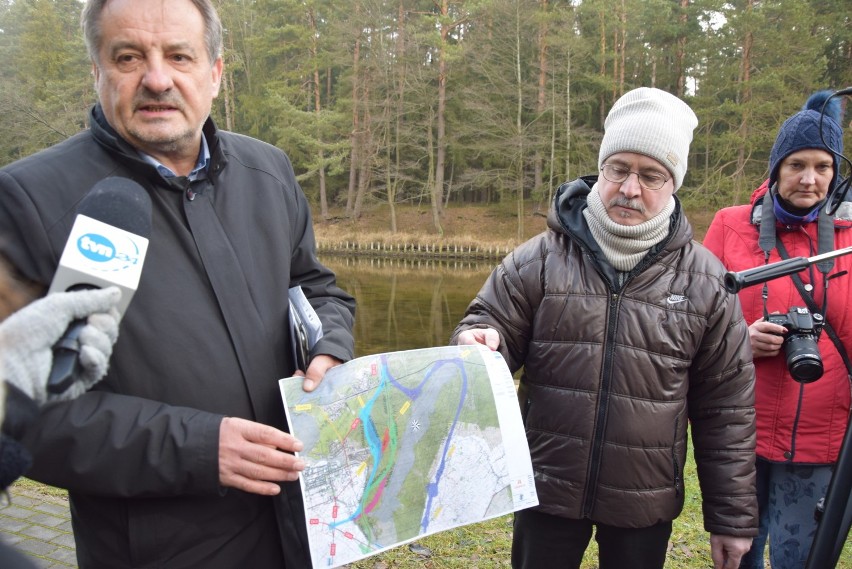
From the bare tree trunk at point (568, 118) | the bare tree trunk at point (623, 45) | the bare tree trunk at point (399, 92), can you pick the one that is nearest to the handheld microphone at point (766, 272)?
the bare tree trunk at point (568, 118)

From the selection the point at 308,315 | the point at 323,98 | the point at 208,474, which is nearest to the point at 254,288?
the point at 308,315

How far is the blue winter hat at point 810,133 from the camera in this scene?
7.84 feet

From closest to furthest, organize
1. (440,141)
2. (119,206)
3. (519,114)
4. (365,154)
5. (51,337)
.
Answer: (51,337) < (119,206) < (519,114) < (440,141) < (365,154)

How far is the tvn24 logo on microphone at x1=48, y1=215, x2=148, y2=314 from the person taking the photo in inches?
42.8

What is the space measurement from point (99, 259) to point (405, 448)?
95 centimetres

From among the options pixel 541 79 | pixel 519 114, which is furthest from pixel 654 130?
pixel 541 79

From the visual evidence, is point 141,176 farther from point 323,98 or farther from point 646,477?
point 323,98

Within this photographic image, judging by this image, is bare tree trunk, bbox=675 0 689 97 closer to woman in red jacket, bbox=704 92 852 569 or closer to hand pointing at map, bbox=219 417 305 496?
woman in red jacket, bbox=704 92 852 569

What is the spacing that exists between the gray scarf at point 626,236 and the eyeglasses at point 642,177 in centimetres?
8

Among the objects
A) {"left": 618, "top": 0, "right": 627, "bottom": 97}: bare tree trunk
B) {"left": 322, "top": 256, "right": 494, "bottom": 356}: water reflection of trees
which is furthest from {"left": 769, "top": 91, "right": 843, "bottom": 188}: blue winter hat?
{"left": 618, "top": 0, "right": 627, "bottom": 97}: bare tree trunk

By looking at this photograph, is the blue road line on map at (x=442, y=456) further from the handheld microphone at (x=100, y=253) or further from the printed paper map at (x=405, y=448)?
the handheld microphone at (x=100, y=253)

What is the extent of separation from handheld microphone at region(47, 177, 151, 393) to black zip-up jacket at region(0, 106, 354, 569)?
0.30m

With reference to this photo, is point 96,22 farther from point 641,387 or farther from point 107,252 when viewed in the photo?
point 641,387

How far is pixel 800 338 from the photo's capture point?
7.45ft
